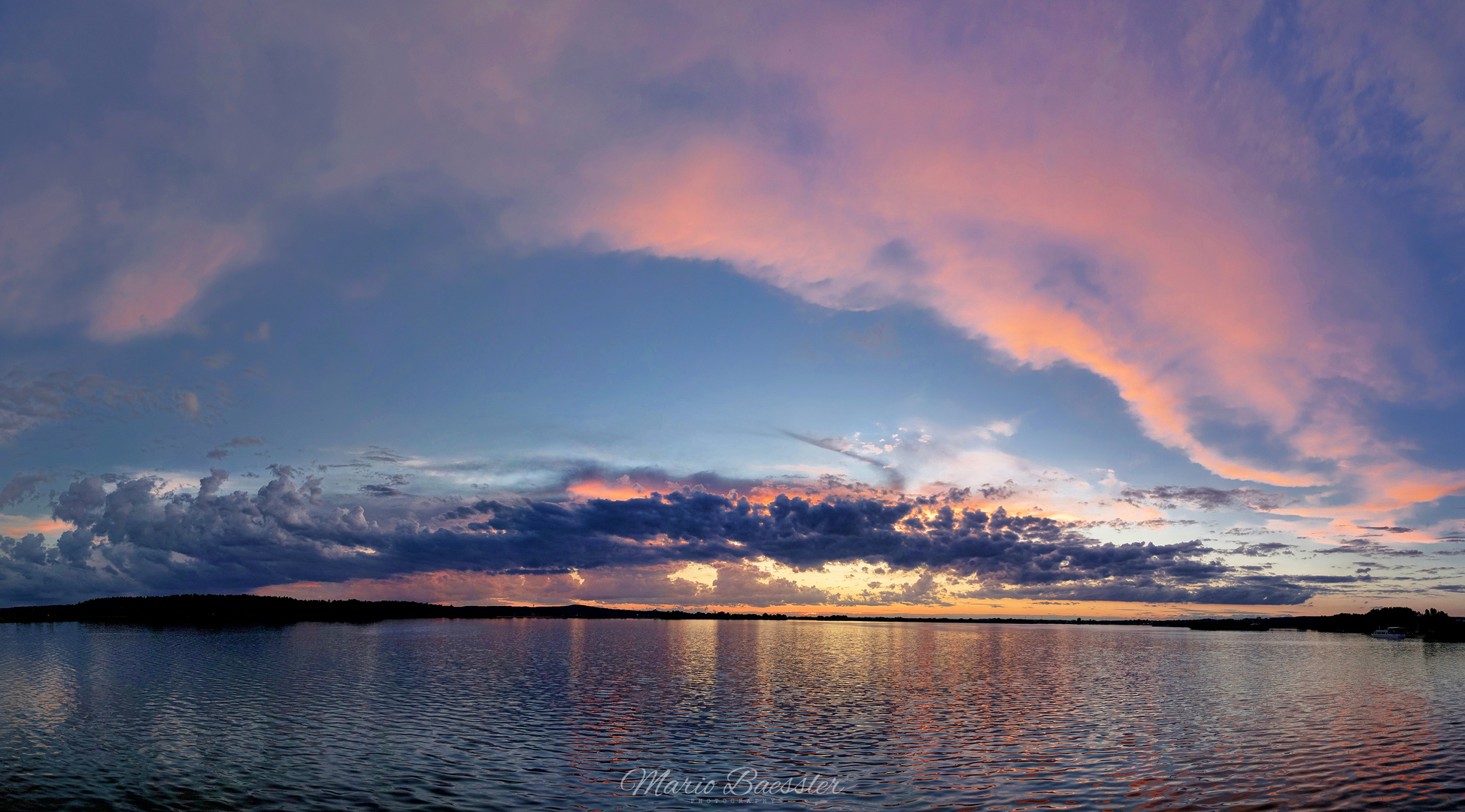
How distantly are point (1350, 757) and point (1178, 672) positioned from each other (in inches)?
2453

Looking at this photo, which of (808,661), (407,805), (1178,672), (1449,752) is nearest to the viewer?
(407,805)

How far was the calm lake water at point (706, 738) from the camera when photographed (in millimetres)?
31188

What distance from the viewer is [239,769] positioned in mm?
35125

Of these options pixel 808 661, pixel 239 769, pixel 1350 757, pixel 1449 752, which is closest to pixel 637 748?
pixel 239 769

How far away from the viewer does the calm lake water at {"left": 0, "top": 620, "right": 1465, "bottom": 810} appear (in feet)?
102

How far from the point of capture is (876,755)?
1522 inches

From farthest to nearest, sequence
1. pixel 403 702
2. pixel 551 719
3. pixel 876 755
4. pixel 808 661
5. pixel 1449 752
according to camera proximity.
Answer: pixel 808 661, pixel 403 702, pixel 551 719, pixel 1449 752, pixel 876 755

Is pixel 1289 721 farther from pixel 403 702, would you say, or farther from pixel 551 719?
pixel 403 702

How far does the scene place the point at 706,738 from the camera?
43.6 metres

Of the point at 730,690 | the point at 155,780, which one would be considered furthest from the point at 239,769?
the point at 730,690

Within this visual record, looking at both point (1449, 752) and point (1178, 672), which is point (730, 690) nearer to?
point (1449, 752)

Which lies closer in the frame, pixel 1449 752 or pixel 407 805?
pixel 407 805

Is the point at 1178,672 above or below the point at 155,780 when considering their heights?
below

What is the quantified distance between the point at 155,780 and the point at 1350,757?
59674 mm
